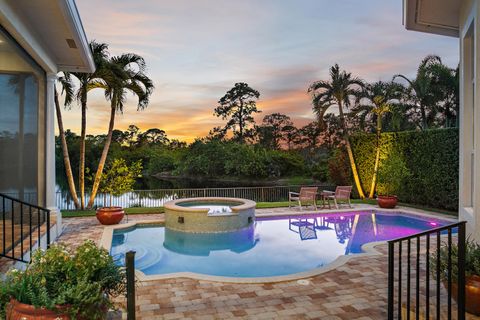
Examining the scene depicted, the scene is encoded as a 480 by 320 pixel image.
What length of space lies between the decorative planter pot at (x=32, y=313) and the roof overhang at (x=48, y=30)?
4.27 m

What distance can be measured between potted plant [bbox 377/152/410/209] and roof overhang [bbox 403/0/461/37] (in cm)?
721

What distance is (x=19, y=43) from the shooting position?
6324 millimetres

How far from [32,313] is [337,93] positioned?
15.3 m

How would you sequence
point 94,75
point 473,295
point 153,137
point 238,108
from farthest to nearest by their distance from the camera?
point 153,137 → point 238,108 → point 94,75 → point 473,295

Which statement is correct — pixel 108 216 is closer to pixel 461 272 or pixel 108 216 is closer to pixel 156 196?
pixel 156 196

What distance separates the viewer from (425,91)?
20.4 m

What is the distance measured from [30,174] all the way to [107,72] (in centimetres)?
499

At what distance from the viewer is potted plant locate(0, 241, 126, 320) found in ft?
8.71

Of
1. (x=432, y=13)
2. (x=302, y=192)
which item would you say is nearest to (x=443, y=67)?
(x=302, y=192)

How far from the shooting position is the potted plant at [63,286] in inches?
105

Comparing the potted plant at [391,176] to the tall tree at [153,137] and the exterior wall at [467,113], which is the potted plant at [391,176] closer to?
the exterior wall at [467,113]

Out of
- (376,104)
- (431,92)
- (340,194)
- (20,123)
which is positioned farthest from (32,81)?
(431,92)

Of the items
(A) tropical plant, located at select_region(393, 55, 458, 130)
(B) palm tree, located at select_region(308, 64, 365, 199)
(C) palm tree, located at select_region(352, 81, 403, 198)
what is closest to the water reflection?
(C) palm tree, located at select_region(352, 81, 403, 198)

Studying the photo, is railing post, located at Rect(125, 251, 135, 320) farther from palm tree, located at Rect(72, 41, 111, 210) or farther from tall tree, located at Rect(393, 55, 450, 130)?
tall tree, located at Rect(393, 55, 450, 130)
